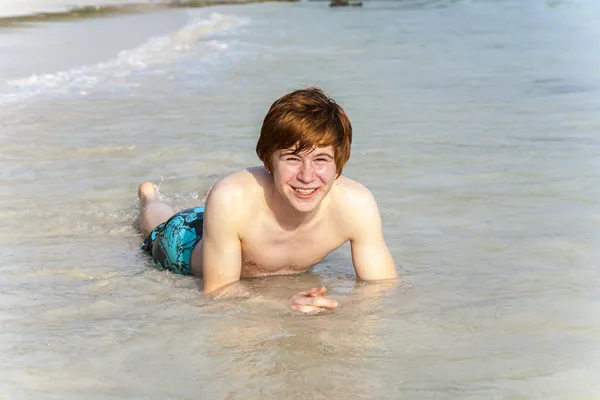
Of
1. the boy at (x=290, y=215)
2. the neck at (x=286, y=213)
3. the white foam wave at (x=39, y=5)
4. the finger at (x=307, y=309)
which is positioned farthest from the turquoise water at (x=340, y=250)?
the white foam wave at (x=39, y=5)

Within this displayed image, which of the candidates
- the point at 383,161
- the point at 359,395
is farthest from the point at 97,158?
the point at 359,395

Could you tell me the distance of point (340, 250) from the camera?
588 cm

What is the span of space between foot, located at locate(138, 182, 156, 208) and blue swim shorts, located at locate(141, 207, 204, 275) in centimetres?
88

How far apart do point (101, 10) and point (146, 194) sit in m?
27.3

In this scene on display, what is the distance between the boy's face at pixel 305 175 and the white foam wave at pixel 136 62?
324 inches

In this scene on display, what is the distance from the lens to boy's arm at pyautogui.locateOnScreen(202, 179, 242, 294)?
15.5 feet

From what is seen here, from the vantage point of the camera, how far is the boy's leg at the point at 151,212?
243 inches

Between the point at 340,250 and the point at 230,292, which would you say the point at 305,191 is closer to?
the point at 230,292

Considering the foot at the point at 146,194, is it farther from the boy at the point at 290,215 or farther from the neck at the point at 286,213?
the neck at the point at 286,213

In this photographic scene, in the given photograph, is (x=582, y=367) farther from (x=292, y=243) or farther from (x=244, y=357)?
(x=292, y=243)

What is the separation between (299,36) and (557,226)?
16.4 meters

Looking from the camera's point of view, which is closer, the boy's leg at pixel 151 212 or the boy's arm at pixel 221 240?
the boy's arm at pixel 221 240

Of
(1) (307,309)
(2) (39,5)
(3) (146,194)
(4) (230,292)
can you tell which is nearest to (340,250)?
(4) (230,292)

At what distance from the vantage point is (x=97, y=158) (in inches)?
330
